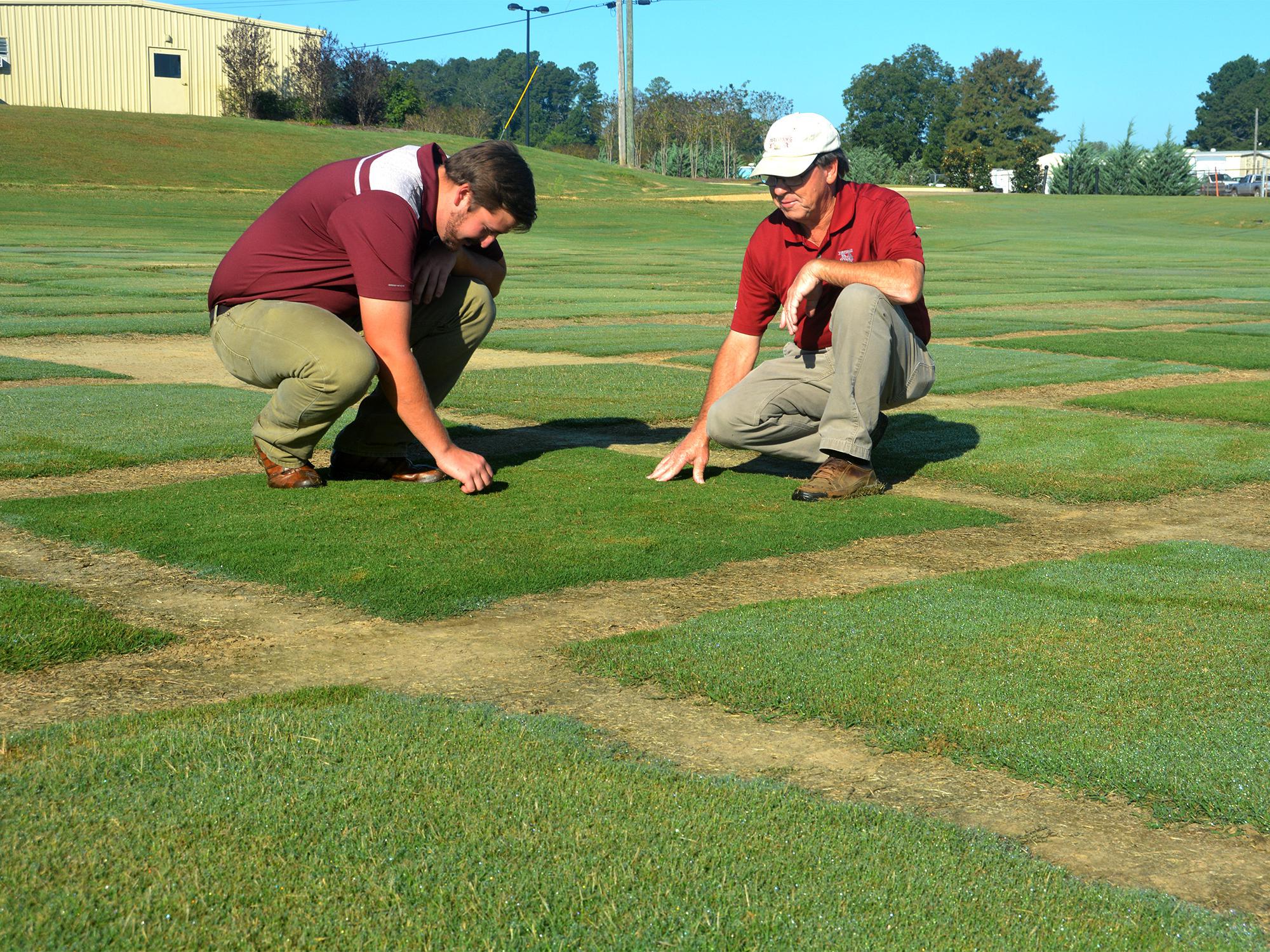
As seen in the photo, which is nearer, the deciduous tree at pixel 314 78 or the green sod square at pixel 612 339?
the green sod square at pixel 612 339

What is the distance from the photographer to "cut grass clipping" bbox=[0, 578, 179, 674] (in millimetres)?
3082

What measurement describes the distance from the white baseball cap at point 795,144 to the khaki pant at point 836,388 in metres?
0.53

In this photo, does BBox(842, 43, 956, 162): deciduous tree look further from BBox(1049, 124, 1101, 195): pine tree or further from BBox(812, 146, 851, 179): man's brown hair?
BBox(812, 146, 851, 179): man's brown hair

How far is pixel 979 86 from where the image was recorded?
103m

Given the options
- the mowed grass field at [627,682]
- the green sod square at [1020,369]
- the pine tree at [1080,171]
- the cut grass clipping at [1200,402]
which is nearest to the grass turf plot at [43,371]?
the mowed grass field at [627,682]

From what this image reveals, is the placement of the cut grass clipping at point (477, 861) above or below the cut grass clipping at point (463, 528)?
below

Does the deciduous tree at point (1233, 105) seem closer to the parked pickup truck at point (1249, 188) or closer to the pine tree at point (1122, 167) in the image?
the parked pickup truck at point (1249, 188)

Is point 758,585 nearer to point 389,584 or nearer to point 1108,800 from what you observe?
point 389,584

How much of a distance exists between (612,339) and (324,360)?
19.6 feet

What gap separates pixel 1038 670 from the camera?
3025mm

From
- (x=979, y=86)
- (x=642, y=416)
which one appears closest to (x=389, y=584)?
(x=642, y=416)

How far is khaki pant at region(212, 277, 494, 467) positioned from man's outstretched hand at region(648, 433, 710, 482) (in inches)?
37.2

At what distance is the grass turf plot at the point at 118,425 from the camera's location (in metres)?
5.47

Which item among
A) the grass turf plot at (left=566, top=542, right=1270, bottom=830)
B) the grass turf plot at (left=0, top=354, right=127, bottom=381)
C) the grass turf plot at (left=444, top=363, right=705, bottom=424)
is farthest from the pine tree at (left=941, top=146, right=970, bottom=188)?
the grass turf plot at (left=566, top=542, right=1270, bottom=830)
